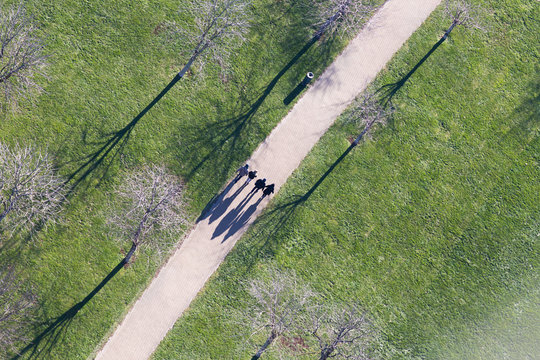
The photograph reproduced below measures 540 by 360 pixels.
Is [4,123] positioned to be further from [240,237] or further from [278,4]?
[278,4]

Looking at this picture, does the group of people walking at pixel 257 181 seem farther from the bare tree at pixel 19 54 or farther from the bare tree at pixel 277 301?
the bare tree at pixel 19 54

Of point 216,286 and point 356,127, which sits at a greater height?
point 356,127

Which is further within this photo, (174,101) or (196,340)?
(174,101)

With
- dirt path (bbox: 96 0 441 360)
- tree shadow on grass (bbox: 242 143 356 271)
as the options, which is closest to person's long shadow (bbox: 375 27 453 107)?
dirt path (bbox: 96 0 441 360)

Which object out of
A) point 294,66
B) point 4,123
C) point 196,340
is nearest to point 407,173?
point 294,66

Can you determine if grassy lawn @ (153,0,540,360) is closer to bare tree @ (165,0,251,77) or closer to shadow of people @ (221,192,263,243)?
shadow of people @ (221,192,263,243)

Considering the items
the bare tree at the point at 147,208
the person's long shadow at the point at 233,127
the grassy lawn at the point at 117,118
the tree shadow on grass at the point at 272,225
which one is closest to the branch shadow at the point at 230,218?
the tree shadow on grass at the point at 272,225

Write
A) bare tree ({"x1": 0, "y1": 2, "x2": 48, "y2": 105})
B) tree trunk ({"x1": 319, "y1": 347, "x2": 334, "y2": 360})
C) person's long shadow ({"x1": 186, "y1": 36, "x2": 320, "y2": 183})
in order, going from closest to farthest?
tree trunk ({"x1": 319, "y1": 347, "x2": 334, "y2": 360})
bare tree ({"x1": 0, "y1": 2, "x2": 48, "y2": 105})
person's long shadow ({"x1": 186, "y1": 36, "x2": 320, "y2": 183})
